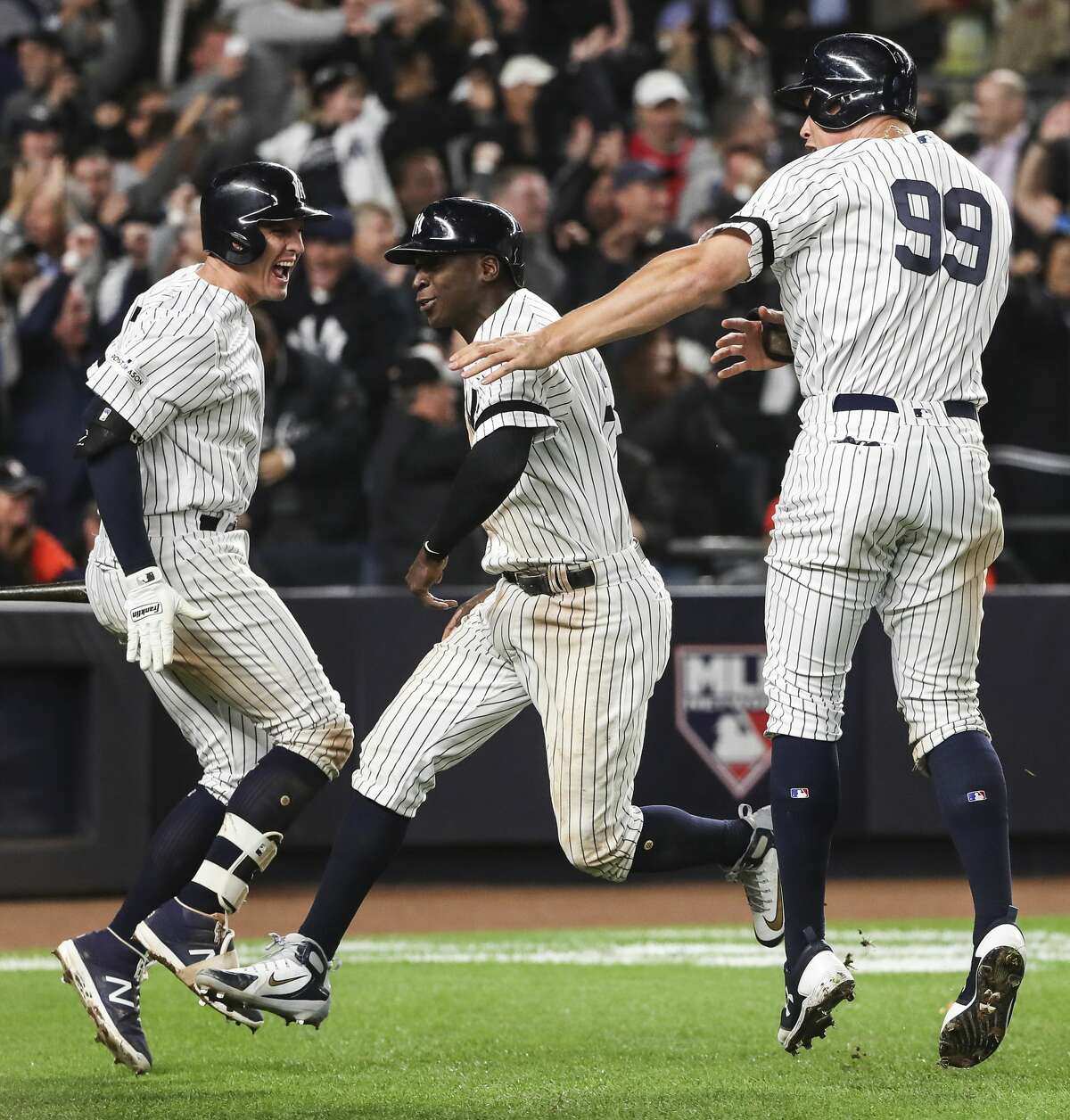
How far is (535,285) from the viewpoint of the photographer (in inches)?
382

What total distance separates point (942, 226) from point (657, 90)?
7.34 meters

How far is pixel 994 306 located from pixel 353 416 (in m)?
5.19

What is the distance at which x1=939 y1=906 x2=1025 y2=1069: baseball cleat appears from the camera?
361cm

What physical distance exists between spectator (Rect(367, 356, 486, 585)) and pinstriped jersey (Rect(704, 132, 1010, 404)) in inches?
182

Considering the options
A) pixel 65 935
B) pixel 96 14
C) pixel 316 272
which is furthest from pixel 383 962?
pixel 96 14

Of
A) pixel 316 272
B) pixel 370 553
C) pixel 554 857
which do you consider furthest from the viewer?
pixel 316 272

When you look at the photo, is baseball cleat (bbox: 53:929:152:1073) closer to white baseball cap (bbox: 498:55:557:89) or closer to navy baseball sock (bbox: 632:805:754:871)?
navy baseball sock (bbox: 632:805:754:871)

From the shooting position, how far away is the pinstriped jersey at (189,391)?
4297 mm

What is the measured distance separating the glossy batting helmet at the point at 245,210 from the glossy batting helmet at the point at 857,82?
1.30 metres

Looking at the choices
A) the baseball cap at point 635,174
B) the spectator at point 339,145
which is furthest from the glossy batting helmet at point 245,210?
the spectator at point 339,145

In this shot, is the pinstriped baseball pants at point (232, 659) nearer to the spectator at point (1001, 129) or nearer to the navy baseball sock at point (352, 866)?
the navy baseball sock at point (352, 866)

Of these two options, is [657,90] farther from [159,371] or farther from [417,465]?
[159,371]

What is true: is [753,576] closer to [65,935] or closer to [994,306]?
[65,935]

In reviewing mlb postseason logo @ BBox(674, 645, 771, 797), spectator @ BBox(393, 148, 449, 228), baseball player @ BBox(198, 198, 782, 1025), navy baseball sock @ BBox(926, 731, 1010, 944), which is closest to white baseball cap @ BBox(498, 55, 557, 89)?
spectator @ BBox(393, 148, 449, 228)
